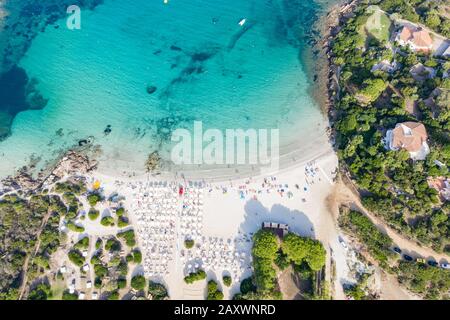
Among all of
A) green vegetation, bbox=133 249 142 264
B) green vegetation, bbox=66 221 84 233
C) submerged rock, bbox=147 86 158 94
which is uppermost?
submerged rock, bbox=147 86 158 94

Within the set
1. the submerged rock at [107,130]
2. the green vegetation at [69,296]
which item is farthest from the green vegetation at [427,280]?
the submerged rock at [107,130]

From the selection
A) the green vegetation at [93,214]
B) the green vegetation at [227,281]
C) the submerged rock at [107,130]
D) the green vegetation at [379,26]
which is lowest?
the green vegetation at [227,281]

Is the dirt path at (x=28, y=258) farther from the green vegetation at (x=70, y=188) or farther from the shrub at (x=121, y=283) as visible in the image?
the shrub at (x=121, y=283)

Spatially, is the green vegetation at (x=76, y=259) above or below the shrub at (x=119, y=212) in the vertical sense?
below

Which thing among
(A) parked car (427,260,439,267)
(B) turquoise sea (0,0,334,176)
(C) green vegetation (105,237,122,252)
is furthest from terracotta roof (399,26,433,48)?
(C) green vegetation (105,237,122,252)

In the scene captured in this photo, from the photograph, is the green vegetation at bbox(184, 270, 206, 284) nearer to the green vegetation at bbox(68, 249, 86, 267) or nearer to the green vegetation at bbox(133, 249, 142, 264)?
the green vegetation at bbox(133, 249, 142, 264)

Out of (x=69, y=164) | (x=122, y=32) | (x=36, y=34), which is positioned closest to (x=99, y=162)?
(x=69, y=164)

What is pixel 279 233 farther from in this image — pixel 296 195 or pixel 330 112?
pixel 330 112
